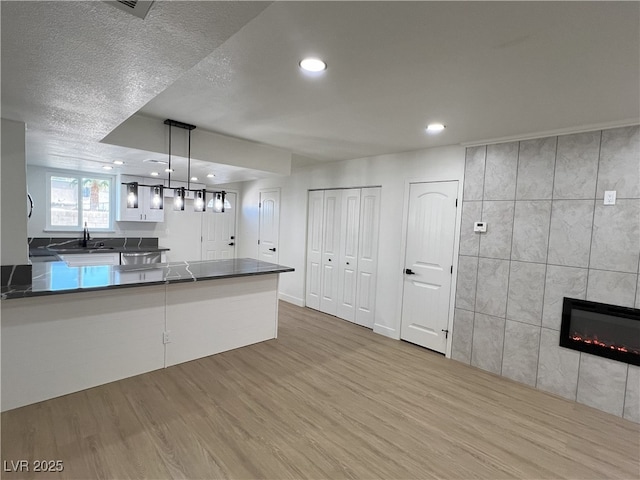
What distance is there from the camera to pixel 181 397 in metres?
2.68

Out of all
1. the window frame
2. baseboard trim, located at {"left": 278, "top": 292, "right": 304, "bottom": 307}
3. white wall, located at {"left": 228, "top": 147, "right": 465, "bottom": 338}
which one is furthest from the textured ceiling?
baseboard trim, located at {"left": 278, "top": 292, "right": 304, "bottom": 307}

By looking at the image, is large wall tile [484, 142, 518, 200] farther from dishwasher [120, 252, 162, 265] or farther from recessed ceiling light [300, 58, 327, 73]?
dishwasher [120, 252, 162, 265]

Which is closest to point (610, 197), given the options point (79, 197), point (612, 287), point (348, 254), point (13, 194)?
point (612, 287)

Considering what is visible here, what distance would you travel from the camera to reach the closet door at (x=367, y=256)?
4555 millimetres

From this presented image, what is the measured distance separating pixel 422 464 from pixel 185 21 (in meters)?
2.67

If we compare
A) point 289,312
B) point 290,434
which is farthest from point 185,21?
point 289,312

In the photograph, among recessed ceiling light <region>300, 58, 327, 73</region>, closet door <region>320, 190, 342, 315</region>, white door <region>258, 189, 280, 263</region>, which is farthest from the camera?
white door <region>258, 189, 280, 263</region>

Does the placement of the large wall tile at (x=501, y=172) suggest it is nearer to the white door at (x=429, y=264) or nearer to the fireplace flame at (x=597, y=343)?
the white door at (x=429, y=264)

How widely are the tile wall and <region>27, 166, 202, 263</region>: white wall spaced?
5.01 metres

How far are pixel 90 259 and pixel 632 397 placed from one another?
6566 mm

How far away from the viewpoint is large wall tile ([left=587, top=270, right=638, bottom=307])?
264 cm

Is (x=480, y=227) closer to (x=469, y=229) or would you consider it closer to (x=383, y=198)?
(x=469, y=229)

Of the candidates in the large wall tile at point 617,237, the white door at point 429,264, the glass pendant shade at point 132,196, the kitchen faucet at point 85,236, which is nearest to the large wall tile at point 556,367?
the large wall tile at point 617,237

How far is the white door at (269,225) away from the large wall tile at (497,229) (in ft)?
12.0
